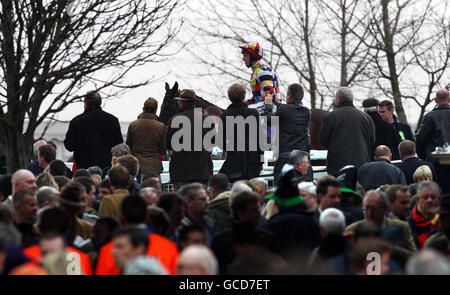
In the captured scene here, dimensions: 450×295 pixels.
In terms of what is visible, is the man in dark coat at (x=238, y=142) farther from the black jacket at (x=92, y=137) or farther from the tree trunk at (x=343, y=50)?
the tree trunk at (x=343, y=50)

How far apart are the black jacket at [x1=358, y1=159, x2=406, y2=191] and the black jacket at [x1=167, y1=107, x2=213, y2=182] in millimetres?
1894

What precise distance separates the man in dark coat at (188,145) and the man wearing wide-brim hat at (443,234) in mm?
4840

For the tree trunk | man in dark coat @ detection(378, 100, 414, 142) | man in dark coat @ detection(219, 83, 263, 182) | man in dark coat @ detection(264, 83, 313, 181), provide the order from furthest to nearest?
the tree trunk → man in dark coat @ detection(378, 100, 414, 142) → man in dark coat @ detection(264, 83, 313, 181) → man in dark coat @ detection(219, 83, 263, 182)

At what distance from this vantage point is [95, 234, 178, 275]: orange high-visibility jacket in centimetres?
705

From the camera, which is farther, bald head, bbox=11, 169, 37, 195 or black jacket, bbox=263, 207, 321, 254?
bald head, bbox=11, 169, 37, 195

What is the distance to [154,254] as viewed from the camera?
7043 millimetres

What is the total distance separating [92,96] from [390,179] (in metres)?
3.89

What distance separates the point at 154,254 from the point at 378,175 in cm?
603

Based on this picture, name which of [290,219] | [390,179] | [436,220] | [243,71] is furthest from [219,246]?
[243,71]

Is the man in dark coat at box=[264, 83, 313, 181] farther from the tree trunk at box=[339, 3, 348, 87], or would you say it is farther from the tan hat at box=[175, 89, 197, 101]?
the tree trunk at box=[339, 3, 348, 87]

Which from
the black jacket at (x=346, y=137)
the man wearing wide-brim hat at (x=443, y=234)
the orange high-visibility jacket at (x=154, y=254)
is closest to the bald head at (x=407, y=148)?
the black jacket at (x=346, y=137)

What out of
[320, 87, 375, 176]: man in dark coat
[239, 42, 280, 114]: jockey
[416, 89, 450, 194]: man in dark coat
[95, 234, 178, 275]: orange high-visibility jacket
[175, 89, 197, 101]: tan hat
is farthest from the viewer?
[416, 89, 450, 194]: man in dark coat

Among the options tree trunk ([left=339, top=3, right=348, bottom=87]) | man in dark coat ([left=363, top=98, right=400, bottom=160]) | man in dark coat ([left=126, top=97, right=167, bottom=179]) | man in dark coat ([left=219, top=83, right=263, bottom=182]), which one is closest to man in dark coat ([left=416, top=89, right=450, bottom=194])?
man in dark coat ([left=363, top=98, right=400, bottom=160])
